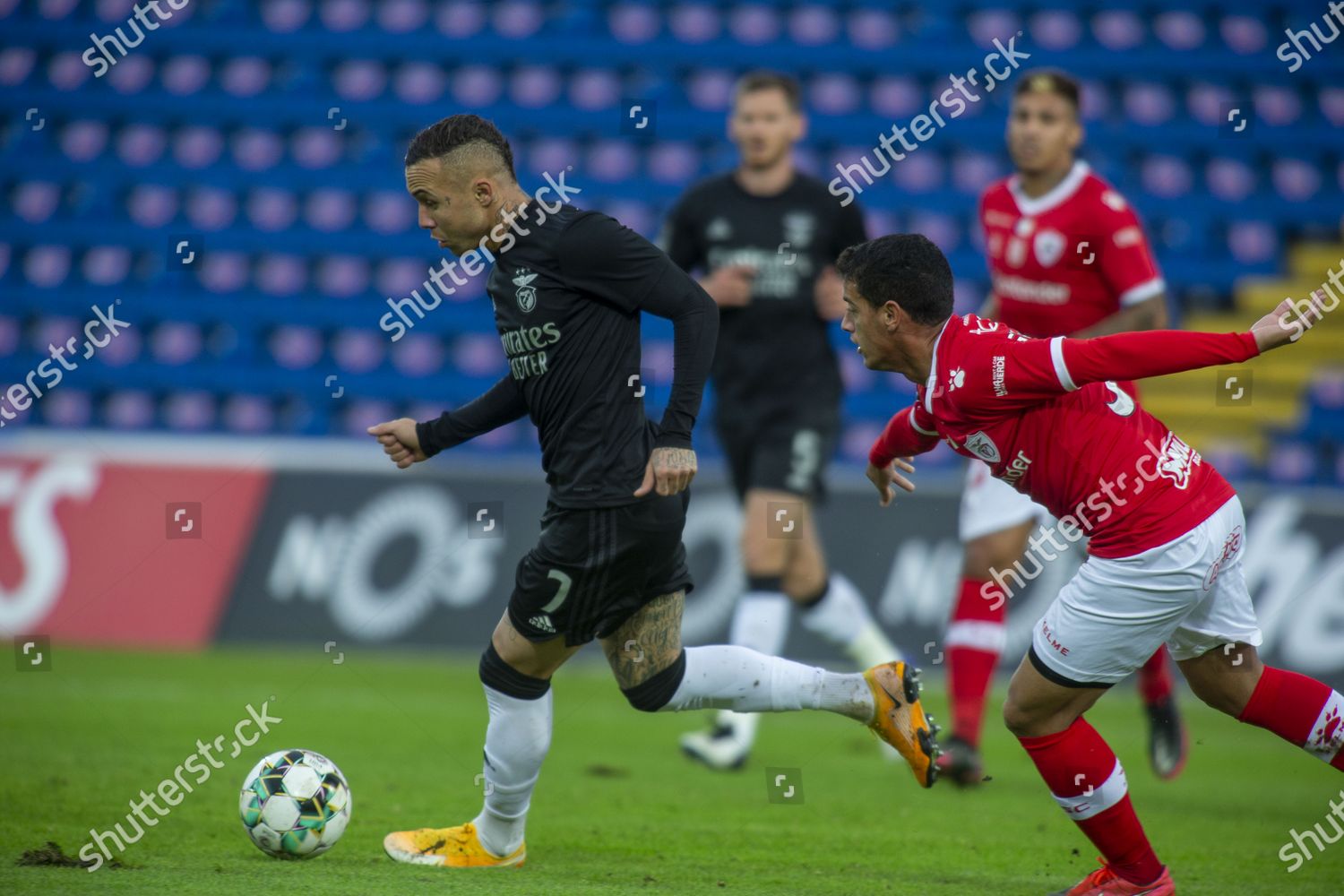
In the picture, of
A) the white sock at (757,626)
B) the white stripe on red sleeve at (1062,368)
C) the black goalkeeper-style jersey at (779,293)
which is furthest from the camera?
the black goalkeeper-style jersey at (779,293)

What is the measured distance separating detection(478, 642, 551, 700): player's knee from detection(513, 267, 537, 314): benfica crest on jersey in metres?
0.93

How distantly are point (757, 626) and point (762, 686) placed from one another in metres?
2.05

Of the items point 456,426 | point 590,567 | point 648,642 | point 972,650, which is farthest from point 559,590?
point 972,650

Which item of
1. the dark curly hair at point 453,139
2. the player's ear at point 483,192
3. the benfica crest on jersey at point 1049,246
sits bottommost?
the benfica crest on jersey at point 1049,246

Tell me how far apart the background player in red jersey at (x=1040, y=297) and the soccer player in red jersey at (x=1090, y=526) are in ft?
5.82

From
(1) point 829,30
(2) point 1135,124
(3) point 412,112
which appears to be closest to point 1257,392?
(2) point 1135,124

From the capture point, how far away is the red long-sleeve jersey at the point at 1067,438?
3.64 meters

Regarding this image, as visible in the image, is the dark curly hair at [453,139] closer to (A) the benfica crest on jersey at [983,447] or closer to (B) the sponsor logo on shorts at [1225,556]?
(A) the benfica crest on jersey at [983,447]

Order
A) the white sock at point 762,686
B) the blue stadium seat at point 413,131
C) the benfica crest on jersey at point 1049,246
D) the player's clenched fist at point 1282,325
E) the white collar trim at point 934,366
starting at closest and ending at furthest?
1. the player's clenched fist at point 1282,325
2. the white collar trim at point 934,366
3. the white sock at point 762,686
4. the benfica crest on jersey at point 1049,246
5. the blue stadium seat at point 413,131

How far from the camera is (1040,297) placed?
5895 mm

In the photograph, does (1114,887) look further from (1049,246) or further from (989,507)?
(1049,246)

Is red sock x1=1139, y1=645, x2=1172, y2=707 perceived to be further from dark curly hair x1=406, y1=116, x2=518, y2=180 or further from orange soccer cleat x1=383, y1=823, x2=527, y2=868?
dark curly hair x1=406, y1=116, x2=518, y2=180

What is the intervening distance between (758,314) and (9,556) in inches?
199

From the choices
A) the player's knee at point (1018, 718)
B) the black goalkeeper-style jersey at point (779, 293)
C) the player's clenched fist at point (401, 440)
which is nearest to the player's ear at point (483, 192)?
the player's clenched fist at point (401, 440)
